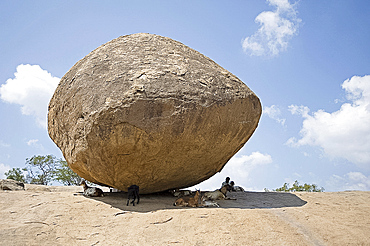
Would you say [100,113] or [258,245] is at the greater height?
[100,113]

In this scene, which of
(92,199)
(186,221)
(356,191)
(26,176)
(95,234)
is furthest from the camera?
(26,176)

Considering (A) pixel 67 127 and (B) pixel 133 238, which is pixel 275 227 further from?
(A) pixel 67 127

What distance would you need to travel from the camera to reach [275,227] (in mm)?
5406

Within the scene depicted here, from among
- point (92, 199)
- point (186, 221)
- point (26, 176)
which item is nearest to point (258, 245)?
point (186, 221)

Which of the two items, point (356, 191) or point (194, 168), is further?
point (356, 191)

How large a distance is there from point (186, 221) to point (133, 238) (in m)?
0.96

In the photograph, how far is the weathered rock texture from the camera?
617 cm

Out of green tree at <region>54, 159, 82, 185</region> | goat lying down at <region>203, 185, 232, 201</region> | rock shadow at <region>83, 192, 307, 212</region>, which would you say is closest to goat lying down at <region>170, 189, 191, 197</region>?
rock shadow at <region>83, 192, 307, 212</region>

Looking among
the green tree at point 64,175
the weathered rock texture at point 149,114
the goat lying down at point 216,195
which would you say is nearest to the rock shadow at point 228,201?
the goat lying down at point 216,195

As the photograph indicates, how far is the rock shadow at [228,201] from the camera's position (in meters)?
6.53

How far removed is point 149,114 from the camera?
6.12 meters

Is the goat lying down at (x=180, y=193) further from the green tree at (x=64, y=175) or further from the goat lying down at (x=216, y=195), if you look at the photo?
the green tree at (x=64, y=175)

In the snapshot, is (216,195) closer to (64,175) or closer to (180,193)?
(180,193)

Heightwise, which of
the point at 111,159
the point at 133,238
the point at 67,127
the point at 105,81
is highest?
the point at 105,81
